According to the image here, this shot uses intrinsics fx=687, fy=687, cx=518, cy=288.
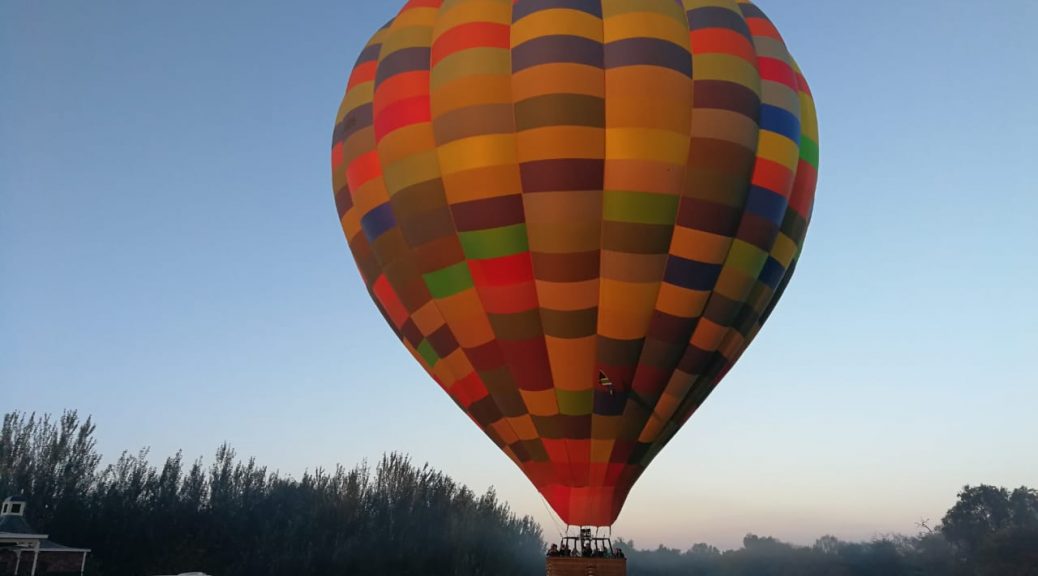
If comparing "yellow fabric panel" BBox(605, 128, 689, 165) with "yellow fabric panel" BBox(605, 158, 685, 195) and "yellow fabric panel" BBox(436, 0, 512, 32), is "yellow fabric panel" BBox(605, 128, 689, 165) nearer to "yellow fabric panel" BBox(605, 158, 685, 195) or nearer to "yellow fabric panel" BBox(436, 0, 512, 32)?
"yellow fabric panel" BBox(605, 158, 685, 195)

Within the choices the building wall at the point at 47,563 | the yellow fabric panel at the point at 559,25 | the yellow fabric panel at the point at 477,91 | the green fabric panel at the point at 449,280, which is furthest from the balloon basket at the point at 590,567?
the building wall at the point at 47,563

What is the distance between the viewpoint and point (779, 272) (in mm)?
10672

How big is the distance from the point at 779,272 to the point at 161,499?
3587cm

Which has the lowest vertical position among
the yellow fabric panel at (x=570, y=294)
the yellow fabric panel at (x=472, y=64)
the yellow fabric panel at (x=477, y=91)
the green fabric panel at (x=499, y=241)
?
the yellow fabric panel at (x=570, y=294)

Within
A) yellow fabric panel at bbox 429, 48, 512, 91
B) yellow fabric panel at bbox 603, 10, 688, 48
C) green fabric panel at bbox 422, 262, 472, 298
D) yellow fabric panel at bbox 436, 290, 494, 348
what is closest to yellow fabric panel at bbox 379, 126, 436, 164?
yellow fabric panel at bbox 429, 48, 512, 91

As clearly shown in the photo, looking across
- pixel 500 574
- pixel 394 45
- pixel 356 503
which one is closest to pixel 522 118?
pixel 394 45

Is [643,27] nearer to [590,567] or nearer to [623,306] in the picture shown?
[623,306]

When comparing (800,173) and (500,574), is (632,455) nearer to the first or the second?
(800,173)

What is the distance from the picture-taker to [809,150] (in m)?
11.0

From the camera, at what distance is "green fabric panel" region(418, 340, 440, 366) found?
1065 centimetres

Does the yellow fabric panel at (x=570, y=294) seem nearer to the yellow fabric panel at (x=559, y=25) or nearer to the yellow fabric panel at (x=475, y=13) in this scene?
the yellow fabric panel at (x=559, y=25)

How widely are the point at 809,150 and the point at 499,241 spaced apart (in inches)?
214

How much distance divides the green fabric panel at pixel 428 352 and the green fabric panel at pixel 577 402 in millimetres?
2176

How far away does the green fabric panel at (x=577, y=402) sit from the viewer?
31.2 feet
